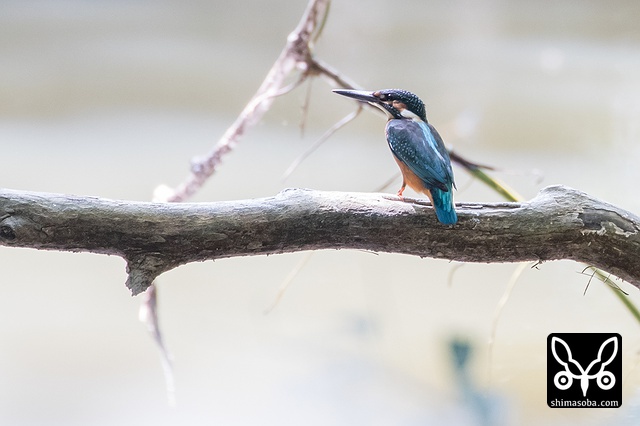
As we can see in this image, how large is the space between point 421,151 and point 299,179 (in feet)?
4.41

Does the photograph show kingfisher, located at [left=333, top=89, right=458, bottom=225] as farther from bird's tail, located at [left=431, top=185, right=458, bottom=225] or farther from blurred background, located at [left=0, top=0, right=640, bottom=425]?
blurred background, located at [left=0, top=0, right=640, bottom=425]

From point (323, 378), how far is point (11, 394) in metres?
0.81

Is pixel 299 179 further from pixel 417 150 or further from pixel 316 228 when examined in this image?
pixel 316 228

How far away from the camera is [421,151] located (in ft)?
2.94

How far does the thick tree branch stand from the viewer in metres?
0.73

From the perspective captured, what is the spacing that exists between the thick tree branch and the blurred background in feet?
3.04

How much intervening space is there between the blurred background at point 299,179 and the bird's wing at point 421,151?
990mm

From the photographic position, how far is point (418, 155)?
900 millimetres

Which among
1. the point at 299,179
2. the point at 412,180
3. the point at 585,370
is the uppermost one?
the point at 299,179

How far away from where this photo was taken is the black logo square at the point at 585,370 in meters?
1.09

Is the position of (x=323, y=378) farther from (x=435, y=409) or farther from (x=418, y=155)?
(x=418, y=155)

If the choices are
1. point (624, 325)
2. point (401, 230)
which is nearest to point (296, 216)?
point (401, 230)

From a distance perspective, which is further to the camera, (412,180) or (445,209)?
(412,180)

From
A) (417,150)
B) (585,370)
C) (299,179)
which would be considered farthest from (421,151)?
(299,179)
